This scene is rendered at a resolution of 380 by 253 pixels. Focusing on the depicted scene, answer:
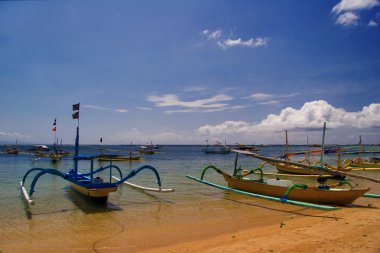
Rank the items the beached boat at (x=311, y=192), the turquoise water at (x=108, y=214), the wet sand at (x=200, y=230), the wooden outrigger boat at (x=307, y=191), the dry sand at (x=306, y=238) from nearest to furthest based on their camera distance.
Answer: the dry sand at (x=306, y=238), the wet sand at (x=200, y=230), the turquoise water at (x=108, y=214), the wooden outrigger boat at (x=307, y=191), the beached boat at (x=311, y=192)

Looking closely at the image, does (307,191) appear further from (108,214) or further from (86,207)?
(86,207)

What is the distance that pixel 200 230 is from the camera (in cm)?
1091

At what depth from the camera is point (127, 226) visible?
11.4 meters

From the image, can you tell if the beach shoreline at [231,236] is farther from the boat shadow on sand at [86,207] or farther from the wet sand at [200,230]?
the boat shadow on sand at [86,207]

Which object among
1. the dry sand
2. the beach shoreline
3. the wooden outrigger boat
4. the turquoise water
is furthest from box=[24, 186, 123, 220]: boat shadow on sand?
the wooden outrigger boat

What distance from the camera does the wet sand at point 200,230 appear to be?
821 cm

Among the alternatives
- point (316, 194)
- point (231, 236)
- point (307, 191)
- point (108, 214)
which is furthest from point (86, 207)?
point (316, 194)

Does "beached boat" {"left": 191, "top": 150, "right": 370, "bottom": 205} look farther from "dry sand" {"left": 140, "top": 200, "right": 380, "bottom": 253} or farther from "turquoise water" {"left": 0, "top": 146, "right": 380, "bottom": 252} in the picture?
"dry sand" {"left": 140, "top": 200, "right": 380, "bottom": 253}

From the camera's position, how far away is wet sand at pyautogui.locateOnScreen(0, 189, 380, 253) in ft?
26.9

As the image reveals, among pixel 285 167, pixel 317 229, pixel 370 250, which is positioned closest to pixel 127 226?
pixel 317 229

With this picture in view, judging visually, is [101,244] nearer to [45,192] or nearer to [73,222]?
[73,222]

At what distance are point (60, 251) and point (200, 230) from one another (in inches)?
181

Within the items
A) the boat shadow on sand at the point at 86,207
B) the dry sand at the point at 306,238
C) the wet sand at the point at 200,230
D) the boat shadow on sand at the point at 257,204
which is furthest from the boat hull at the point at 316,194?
the boat shadow on sand at the point at 86,207

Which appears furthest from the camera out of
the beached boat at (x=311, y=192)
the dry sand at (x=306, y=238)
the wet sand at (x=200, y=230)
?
the beached boat at (x=311, y=192)
